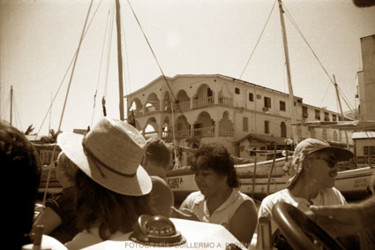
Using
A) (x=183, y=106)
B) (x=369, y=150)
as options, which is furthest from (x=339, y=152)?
(x=183, y=106)

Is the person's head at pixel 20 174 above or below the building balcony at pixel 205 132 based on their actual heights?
below

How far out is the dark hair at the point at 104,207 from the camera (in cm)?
149

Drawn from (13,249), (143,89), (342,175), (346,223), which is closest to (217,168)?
(346,223)

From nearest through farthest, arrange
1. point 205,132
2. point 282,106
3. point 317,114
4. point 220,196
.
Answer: point 220,196 < point 205,132 < point 282,106 < point 317,114

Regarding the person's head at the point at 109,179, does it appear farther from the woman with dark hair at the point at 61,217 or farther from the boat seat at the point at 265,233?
the boat seat at the point at 265,233

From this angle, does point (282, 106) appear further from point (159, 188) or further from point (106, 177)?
point (106, 177)

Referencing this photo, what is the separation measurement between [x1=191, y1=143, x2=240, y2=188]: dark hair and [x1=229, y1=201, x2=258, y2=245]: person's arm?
29 cm

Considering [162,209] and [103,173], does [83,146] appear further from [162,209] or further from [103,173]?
[162,209]

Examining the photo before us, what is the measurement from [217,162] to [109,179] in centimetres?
167

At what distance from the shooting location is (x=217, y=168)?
311 centimetres

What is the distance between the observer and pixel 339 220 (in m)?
1.60

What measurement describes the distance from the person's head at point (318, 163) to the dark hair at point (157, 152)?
4.46ft

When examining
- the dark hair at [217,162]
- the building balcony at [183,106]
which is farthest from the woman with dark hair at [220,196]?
the building balcony at [183,106]

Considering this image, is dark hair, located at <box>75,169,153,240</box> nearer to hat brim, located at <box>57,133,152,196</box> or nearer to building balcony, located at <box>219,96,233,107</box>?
hat brim, located at <box>57,133,152,196</box>
